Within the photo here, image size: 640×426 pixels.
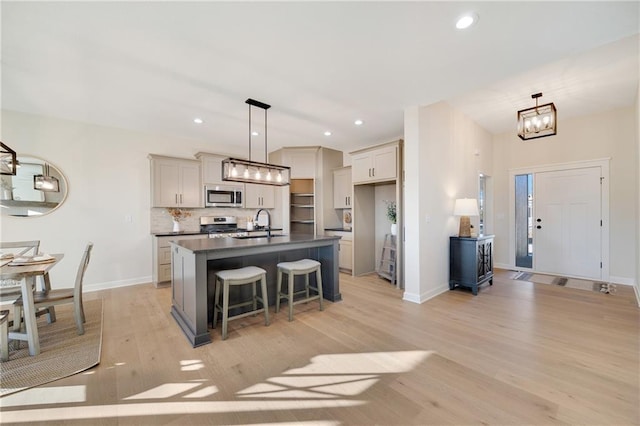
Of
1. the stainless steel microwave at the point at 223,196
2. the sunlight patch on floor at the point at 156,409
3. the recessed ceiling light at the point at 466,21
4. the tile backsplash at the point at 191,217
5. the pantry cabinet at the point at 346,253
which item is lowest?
the sunlight patch on floor at the point at 156,409

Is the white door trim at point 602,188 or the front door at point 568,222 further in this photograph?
the front door at point 568,222

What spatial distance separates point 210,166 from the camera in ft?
16.8

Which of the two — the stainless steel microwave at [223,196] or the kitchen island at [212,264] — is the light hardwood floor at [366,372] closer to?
the kitchen island at [212,264]

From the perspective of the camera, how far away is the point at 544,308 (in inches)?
129

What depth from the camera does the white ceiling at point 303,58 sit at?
6.37ft

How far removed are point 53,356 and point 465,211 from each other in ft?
16.6

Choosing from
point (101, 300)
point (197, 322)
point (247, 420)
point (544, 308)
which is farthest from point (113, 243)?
point (544, 308)

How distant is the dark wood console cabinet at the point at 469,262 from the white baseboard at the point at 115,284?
5.21 m

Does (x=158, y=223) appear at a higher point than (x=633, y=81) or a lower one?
lower

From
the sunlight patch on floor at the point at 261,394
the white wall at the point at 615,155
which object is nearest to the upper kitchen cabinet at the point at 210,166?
the sunlight patch on floor at the point at 261,394

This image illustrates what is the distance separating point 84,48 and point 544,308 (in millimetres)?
5739

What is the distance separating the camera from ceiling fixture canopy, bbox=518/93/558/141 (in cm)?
333

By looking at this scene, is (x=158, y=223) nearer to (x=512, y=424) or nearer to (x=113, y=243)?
(x=113, y=243)

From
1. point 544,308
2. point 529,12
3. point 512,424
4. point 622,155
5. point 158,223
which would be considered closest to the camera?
point 512,424
